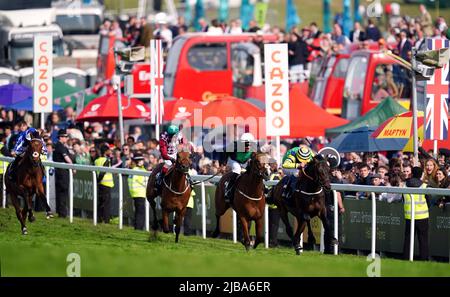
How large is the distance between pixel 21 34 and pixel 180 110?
9.98 metres

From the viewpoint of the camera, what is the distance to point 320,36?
31.5m

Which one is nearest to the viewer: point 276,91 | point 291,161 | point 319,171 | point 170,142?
point 319,171

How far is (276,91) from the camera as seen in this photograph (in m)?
21.7

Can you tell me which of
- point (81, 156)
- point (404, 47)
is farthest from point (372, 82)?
point (81, 156)

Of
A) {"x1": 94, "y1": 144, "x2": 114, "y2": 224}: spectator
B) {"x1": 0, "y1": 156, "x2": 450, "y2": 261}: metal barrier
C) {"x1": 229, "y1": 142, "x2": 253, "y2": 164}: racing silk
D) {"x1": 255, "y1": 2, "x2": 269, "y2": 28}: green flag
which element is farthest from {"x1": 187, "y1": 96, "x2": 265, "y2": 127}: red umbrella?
{"x1": 255, "y1": 2, "x2": 269, "y2": 28}: green flag

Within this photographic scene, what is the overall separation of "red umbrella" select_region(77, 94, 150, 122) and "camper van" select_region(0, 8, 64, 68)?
762cm

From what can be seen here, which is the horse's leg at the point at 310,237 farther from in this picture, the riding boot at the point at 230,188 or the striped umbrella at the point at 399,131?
the striped umbrella at the point at 399,131

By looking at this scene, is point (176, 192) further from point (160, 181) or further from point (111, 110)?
point (111, 110)

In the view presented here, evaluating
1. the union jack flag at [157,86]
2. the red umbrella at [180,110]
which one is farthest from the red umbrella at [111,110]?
the union jack flag at [157,86]

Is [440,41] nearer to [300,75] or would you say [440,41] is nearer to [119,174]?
[119,174]

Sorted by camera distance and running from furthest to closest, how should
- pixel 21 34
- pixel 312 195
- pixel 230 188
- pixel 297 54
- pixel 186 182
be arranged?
1. pixel 21 34
2. pixel 297 54
3. pixel 186 182
4. pixel 230 188
5. pixel 312 195
